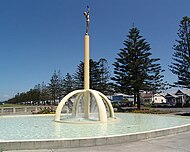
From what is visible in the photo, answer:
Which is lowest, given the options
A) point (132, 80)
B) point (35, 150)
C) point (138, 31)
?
point (35, 150)

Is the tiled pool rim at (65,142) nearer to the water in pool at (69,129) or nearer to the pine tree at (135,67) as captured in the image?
the water in pool at (69,129)

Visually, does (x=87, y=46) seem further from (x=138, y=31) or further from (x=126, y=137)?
(x=138, y=31)

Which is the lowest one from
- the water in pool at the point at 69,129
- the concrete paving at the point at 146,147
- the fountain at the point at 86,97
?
the concrete paving at the point at 146,147

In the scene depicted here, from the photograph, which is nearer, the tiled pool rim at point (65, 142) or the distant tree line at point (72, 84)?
the tiled pool rim at point (65, 142)

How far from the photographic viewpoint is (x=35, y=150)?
6.73m

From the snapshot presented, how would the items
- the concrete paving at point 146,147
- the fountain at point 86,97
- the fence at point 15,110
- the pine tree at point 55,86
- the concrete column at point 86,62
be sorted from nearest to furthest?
the concrete paving at point 146,147
the fountain at point 86,97
the concrete column at point 86,62
the fence at point 15,110
the pine tree at point 55,86

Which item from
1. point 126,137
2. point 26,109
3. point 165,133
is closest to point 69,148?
point 126,137

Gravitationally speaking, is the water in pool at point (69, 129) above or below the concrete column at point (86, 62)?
below

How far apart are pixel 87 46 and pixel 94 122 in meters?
4.75

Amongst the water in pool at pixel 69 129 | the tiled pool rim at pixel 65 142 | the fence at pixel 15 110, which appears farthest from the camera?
the fence at pixel 15 110

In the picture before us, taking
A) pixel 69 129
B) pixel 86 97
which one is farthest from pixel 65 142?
pixel 86 97

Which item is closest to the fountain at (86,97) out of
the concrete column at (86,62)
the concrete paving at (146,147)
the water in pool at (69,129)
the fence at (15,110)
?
the concrete column at (86,62)

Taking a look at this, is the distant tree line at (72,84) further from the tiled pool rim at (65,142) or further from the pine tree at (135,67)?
the tiled pool rim at (65,142)

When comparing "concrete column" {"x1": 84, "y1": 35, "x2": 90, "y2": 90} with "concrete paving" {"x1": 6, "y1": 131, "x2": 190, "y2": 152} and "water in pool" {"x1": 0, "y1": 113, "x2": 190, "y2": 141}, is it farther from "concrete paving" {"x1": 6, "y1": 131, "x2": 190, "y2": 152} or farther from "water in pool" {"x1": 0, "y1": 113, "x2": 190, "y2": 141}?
"concrete paving" {"x1": 6, "y1": 131, "x2": 190, "y2": 152}
